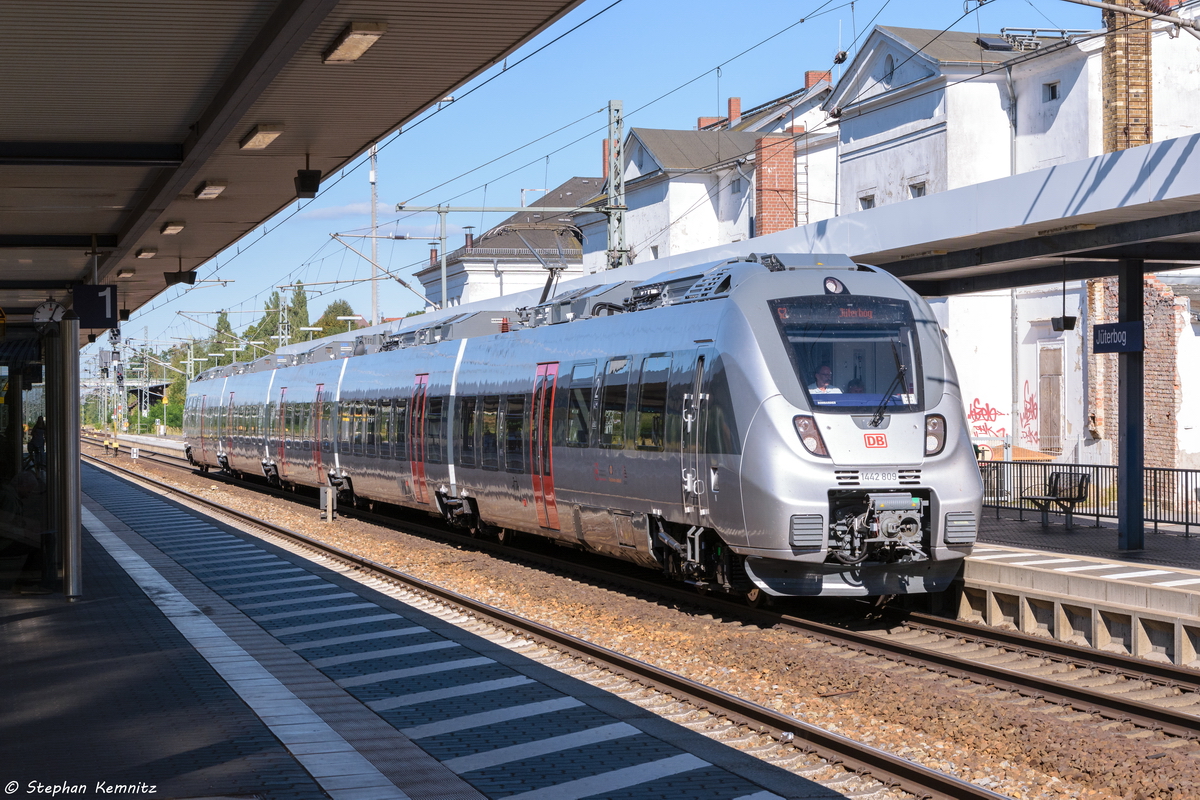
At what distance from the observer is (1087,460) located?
3031cm

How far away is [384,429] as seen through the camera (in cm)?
2486

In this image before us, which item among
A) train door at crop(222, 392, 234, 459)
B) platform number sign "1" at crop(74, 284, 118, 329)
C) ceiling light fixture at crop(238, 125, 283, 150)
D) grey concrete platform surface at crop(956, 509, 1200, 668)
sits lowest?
grey concrete platform surface at crop(956, 509, 1200, 668)

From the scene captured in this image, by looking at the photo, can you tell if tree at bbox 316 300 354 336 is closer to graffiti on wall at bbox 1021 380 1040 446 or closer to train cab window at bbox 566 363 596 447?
graffiti on wall at bbox 1021 380 1040 446

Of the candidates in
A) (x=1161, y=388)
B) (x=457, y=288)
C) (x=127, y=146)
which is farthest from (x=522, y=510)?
(x=457, y=288)

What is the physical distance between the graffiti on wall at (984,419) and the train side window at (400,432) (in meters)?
16.6

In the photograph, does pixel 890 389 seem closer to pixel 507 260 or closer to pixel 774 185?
pixel 774 185

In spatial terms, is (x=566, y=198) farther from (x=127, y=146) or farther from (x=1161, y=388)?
(x=127, y=146)

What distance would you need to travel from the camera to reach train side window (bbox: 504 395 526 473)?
17997 mm

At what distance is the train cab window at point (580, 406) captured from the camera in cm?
1588

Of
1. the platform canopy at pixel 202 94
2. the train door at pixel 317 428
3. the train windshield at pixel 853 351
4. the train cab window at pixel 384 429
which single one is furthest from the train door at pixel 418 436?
the train windshield at pixel 853 351

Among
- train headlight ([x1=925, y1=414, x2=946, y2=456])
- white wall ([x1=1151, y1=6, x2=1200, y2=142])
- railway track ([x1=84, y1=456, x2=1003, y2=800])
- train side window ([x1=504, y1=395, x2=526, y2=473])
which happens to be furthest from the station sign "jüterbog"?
white wall ([x1=1151, y1=6, x2=1200, y2=142])

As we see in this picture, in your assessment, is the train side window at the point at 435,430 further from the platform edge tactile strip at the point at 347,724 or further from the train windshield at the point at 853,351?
the train windshield at the point at 853,351

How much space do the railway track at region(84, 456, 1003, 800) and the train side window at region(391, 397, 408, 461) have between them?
28.5 feet

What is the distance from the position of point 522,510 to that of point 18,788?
452 inches
